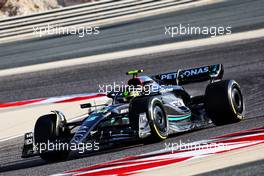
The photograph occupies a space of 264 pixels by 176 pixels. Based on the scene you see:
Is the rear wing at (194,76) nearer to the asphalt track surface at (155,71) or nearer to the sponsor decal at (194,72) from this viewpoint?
the sponsor decal at (194,72)

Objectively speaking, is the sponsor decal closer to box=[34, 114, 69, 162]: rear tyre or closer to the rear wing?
the rear wing

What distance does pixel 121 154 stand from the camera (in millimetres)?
9977

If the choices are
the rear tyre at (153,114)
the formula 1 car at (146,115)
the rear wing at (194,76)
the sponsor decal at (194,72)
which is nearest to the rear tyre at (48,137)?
the formula 1 car at (146,115)

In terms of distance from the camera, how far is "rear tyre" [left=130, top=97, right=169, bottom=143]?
33.4 ft

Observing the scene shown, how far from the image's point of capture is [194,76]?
39.5 ft

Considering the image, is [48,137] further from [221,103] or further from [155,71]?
[155,71]

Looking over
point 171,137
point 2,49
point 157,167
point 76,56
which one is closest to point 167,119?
point 171,137

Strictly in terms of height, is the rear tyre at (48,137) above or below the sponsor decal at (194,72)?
below

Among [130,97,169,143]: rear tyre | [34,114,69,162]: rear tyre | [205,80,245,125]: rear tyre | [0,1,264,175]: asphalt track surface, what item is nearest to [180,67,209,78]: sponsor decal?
[205,80,245,125]: rear tyre

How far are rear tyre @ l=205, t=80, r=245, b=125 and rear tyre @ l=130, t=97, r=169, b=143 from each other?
3.46 ft

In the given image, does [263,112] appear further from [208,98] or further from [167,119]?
[167,119]

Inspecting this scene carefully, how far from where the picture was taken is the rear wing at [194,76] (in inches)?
473

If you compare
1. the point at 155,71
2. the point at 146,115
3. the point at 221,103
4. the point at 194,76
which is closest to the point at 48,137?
the point at 146,115

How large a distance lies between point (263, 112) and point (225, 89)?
62.9 inches
